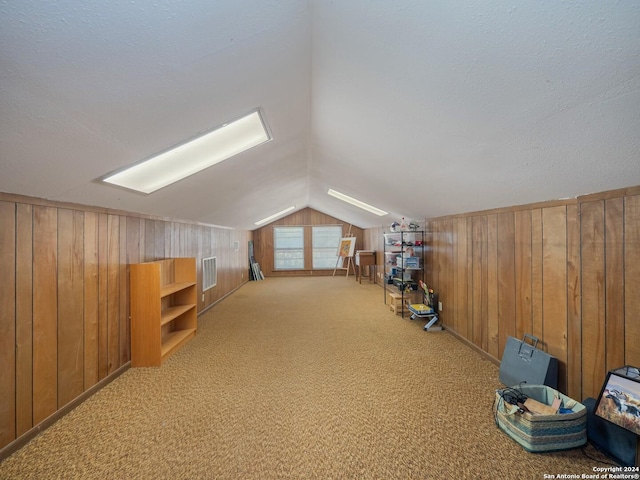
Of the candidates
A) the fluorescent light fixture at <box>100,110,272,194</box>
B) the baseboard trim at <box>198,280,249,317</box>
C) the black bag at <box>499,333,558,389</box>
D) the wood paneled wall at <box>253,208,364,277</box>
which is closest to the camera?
the black bag at <box>499,333,558,389</box>

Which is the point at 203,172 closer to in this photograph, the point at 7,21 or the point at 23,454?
the point at 7,21

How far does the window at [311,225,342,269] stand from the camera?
889 cm

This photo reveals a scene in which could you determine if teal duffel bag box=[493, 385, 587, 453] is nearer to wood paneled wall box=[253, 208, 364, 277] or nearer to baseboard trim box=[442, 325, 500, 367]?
baseboard trim box=[442, 325, 500, 367]

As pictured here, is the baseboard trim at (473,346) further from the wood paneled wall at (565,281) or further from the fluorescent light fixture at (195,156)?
the fluorescent light fixture at (195,156)

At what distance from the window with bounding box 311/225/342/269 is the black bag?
671 cm

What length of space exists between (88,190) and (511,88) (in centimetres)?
262

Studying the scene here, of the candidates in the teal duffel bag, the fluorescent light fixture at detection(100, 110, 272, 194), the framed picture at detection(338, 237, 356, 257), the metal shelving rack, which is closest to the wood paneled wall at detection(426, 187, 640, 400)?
the teal duffel bag

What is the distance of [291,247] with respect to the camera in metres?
8.85

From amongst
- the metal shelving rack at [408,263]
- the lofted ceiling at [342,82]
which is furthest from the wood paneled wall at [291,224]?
the lofted ceiling at [342,82]

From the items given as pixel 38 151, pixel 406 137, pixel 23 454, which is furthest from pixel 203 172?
pixel 23 454

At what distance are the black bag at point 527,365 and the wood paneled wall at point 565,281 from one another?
0.07 meters

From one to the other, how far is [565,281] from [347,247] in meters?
6.51

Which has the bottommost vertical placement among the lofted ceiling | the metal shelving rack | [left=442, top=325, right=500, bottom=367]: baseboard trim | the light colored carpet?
the light colored carpet

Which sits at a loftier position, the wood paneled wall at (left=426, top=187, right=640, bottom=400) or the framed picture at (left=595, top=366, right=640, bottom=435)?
the wood paneled wall at (left=426, top=187, right=640, bottom=400)
